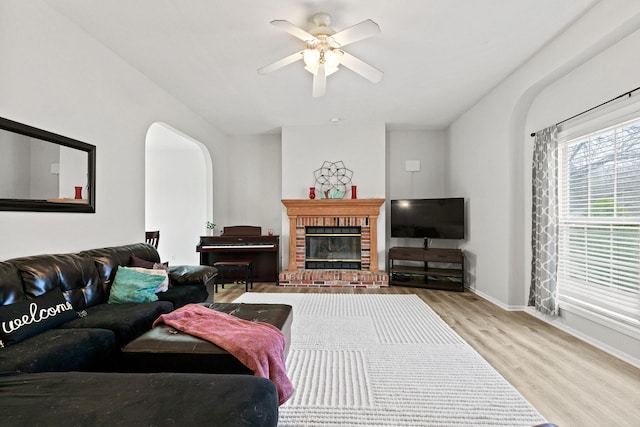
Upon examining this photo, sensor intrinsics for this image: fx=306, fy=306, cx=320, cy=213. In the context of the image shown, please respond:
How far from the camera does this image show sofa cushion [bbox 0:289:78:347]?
1.61 m

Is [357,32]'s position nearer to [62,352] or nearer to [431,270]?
[62,352]

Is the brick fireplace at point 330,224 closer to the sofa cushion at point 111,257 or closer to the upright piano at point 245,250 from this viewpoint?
the upright piano at point 245,250

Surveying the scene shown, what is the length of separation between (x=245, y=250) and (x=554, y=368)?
4154mm

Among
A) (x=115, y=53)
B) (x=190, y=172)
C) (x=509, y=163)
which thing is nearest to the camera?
(x=115, y=53)

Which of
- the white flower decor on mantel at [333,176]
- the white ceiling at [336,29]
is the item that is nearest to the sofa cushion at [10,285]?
the white ceiling at [336,29]

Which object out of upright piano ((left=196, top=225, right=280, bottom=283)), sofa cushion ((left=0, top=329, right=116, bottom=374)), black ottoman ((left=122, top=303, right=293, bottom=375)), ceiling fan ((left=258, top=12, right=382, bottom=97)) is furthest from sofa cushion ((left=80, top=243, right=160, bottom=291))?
ceiling fan ((left=258, top=12, right=382, bottom=97))

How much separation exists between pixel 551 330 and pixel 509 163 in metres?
1.88

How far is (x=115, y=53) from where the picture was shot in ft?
9.98

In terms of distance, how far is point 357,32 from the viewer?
2322 mm

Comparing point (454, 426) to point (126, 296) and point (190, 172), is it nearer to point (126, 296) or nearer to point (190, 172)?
point (126, 296)

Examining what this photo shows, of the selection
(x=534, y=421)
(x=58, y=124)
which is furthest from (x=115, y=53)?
(x=534, y=421)

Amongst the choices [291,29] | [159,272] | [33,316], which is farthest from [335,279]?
[33,316]

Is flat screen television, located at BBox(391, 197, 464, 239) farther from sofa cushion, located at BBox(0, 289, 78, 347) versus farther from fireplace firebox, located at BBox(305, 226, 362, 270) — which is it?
sofa cushion, located at BBox(0, 289, 78, 347)

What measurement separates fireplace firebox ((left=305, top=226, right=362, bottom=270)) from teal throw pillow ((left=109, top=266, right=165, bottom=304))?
122 inches
